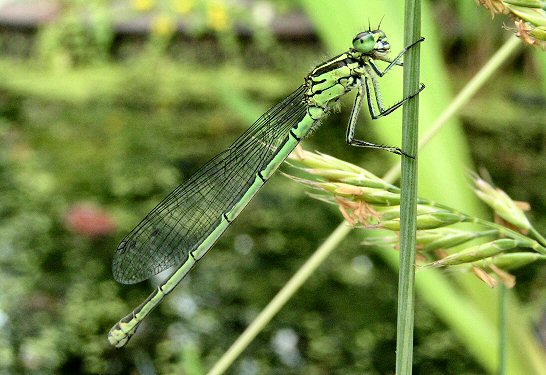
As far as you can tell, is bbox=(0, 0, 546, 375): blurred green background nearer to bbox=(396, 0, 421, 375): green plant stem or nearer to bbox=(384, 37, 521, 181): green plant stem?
bbox=(384, 37, 521, 181): green plant stem

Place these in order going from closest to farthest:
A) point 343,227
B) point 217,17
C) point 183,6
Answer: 1. point 343,227
2. point 217,17
3. point 183,6

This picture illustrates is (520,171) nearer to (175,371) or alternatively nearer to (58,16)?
(175,371)

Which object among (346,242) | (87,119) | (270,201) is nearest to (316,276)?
(346,242)

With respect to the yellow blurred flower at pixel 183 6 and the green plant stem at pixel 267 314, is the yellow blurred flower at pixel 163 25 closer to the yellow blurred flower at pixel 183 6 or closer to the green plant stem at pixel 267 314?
the yellow blurred flower at pixel 183 6

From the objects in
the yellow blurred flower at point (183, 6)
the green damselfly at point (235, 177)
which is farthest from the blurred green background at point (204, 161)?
the green damselfly at point (235, 177)

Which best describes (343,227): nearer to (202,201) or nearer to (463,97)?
(463,97)

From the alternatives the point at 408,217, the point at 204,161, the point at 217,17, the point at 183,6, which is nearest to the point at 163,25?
the point at 183,6
